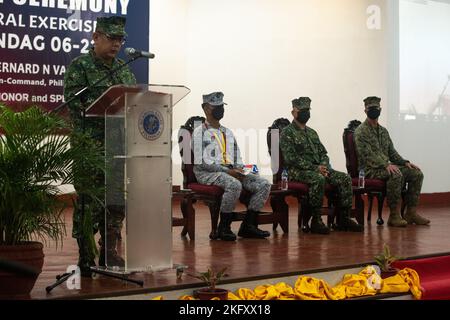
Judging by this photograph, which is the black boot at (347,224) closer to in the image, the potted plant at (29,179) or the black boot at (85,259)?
the black boot at (85,259)

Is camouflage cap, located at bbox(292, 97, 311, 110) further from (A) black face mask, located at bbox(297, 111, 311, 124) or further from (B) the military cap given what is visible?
(B) the military cap

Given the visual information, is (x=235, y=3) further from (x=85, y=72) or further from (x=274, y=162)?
(x=85, y=72)

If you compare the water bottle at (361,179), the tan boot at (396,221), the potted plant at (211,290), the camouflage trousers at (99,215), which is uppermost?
the water bottle at (361,179)

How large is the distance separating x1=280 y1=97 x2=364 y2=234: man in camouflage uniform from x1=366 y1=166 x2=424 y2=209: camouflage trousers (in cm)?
57

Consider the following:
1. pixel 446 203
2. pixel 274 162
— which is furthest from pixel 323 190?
pixel 446 203

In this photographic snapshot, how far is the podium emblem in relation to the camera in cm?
381

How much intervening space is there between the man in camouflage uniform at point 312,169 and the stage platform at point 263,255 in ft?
0.67

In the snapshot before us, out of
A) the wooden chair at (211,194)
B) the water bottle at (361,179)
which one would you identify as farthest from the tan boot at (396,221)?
the wooden chair at (211,194)

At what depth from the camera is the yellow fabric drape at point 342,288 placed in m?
3.95

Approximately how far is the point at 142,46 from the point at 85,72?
444cm

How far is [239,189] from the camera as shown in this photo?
226 inches

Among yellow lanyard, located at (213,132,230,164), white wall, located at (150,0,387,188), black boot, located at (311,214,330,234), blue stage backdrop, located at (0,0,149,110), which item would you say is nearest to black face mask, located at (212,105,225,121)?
yellow lanyard, located at (213,132,230,164)

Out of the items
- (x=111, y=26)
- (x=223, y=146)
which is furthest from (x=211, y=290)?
(x=223, y=146)

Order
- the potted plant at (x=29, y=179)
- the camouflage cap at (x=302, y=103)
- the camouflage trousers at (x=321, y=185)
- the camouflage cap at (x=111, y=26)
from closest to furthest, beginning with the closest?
the potted plant at (x=29, y=179) < the camouflage cap at (x=111, y=26) < the camouflage trousers at (x=321, y=185) < the camouflage cap at (x=302, y=103)
